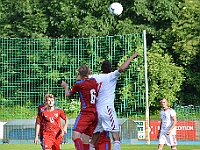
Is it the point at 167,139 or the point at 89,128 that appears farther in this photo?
the point at 167,139

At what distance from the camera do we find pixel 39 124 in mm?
15156

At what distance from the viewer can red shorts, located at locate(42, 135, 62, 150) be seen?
14685 millimetres

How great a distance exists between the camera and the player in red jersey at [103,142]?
12.6 meters

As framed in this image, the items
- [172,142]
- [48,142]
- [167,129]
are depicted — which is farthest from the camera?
[167,129]

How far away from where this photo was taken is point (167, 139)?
19.5m

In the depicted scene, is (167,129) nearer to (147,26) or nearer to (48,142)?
(48,142)

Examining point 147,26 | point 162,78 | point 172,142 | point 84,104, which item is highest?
point 147,26

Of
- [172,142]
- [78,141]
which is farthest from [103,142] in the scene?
[172,142]

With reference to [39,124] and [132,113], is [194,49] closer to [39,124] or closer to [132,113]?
[132,113]

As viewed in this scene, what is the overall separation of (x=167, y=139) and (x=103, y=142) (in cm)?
723

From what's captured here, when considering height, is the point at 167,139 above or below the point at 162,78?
below

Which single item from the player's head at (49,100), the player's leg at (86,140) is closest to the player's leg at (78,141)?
the player's leg at (86,140)

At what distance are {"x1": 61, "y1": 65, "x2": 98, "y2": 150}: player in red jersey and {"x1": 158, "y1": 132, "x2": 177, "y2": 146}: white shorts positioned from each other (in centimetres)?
741

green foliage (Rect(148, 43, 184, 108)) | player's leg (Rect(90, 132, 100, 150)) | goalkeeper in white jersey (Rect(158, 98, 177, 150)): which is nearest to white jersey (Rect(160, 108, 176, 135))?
goalkeeper in white jersey (Rect(158, 98, 177, 150))
